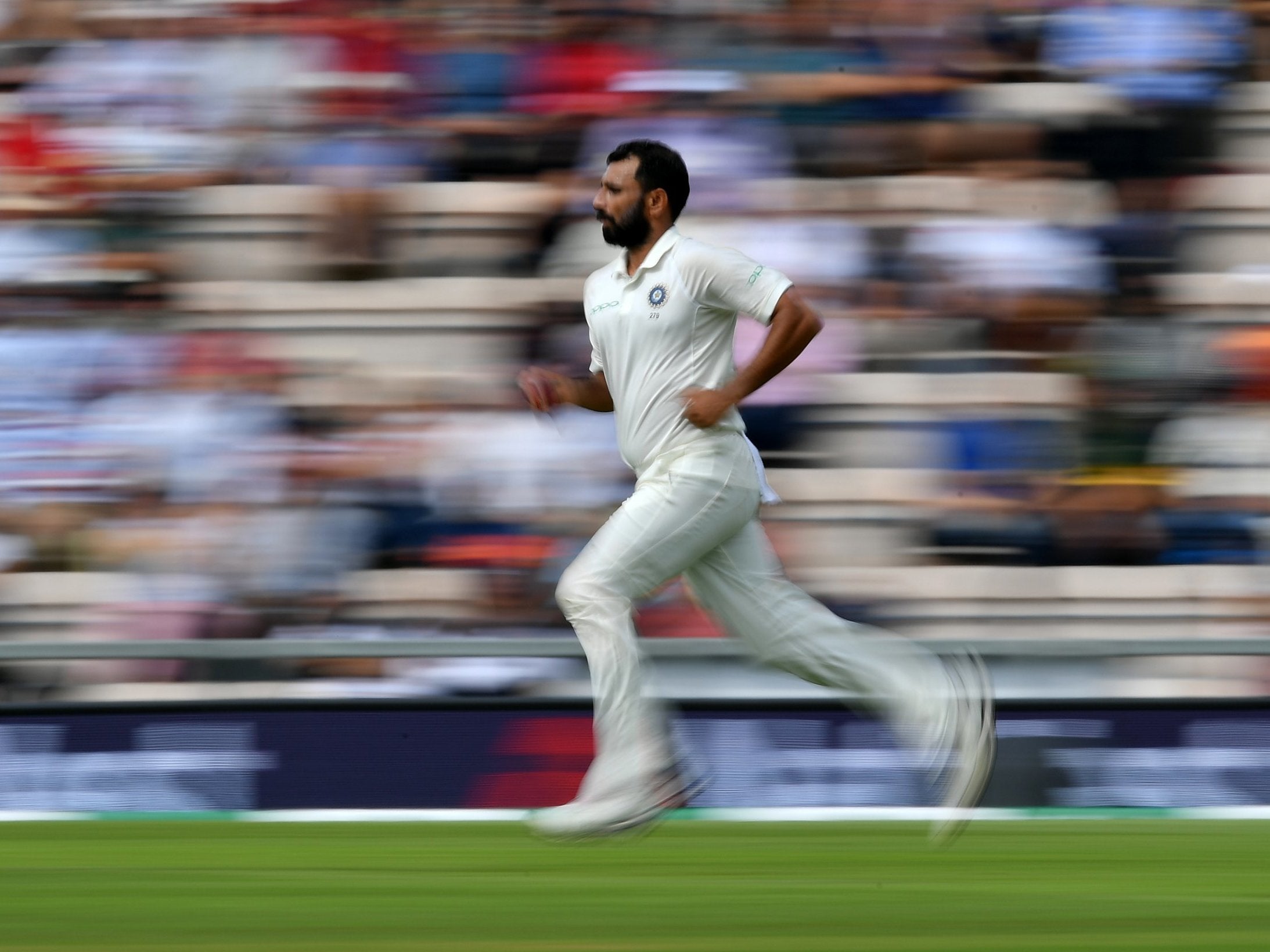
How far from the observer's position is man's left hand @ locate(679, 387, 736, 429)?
472 centimetres

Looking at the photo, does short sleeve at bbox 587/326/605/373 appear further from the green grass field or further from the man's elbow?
the green grass field

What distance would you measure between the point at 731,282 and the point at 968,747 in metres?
1.30

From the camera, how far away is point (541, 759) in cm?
675

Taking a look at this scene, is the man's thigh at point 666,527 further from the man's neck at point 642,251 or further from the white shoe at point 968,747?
the white shoe at point 968,747

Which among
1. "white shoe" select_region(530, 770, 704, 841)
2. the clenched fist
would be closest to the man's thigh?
the clenched fist

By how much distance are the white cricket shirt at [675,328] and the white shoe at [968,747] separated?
882mm

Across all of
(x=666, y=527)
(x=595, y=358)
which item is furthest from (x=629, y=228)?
(x=666, y=527)

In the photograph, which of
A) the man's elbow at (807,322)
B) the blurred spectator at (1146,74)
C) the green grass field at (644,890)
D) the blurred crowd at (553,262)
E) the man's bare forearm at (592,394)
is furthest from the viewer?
the blurred spectator at (1146,74)

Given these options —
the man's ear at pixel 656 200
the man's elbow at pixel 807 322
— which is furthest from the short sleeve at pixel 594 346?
the man's elbow at pixel 807 322

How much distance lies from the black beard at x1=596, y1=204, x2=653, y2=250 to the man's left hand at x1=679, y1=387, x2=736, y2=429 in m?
0.43

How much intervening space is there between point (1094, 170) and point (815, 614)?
13.3 ft

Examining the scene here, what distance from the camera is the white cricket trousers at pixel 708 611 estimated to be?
4.72 m

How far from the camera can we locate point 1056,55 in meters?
8.45

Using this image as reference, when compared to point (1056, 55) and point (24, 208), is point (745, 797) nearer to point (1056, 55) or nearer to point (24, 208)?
point (1056, 55)
